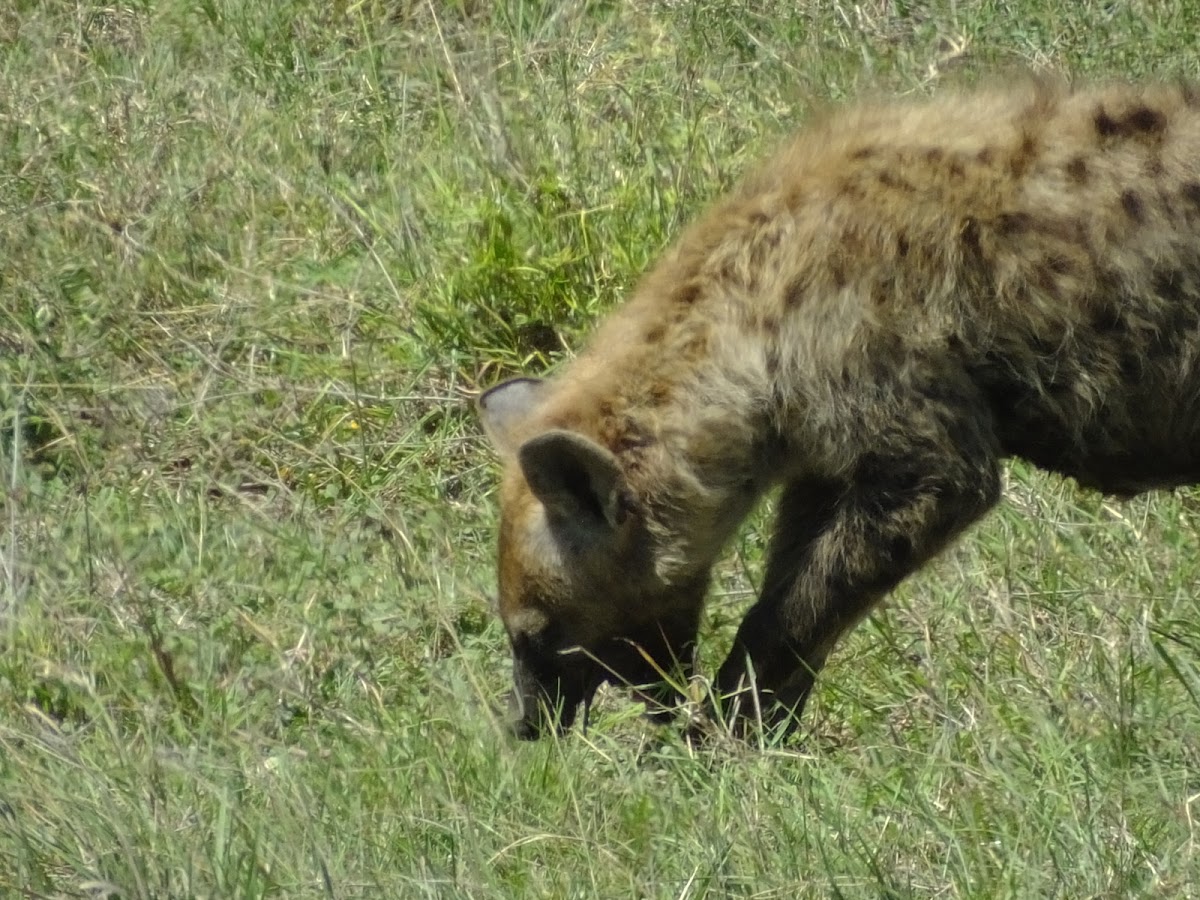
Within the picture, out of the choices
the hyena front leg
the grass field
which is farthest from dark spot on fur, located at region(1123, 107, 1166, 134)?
the grass field

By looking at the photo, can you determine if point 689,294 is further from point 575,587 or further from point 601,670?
point 601,670

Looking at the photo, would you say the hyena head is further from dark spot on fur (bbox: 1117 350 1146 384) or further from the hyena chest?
dark spot on fur (bbox: 1117 350 1146 384)

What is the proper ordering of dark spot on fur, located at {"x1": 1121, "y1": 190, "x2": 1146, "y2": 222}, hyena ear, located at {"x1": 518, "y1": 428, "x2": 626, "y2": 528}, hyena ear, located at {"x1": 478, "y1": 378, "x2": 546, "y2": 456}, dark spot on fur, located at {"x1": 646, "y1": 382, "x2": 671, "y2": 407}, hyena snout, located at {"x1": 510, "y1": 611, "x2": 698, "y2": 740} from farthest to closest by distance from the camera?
hyena ear, located at {"x1": 478, "y1": 378, "x2": 546, "y2": 456}
hyena snout, located at {"x1": 510, "y1": 611, "x2": 698, "y2": 740}
dark spot on fur, located at {"x1": 646, "y1": 382, "x2": 671, "y2": 407}
hyena ear, located at {"x1": 518, "y1": 428, "x2": 626, "y2": 528}
dark spot on fur, located at {"x1": 1121, "y1": 190, "x2": 1146, "y2": 222}

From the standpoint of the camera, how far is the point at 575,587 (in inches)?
200

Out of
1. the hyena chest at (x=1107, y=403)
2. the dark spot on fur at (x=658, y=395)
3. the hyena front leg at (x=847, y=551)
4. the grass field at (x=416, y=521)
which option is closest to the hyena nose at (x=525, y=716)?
the grass field at (x=416, y=521)

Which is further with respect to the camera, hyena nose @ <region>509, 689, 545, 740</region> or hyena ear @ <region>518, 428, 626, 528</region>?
hyena nose @ <region>509, 689, 545, 740</region>

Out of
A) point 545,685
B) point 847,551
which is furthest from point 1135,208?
point 545,685

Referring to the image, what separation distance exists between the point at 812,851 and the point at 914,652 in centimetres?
138

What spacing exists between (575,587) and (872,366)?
927 millimetres

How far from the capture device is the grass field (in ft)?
13.3

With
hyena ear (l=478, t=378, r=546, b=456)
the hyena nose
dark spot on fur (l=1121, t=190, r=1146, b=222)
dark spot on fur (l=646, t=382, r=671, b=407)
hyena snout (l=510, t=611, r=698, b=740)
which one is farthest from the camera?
hyena ear (l=478, t=378, r=546, b=456)

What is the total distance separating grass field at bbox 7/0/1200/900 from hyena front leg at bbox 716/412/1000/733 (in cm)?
19

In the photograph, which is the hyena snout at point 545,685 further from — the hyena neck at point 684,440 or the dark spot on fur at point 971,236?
the dark spot on fur at point 971,236

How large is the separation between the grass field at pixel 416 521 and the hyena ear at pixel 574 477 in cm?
46
